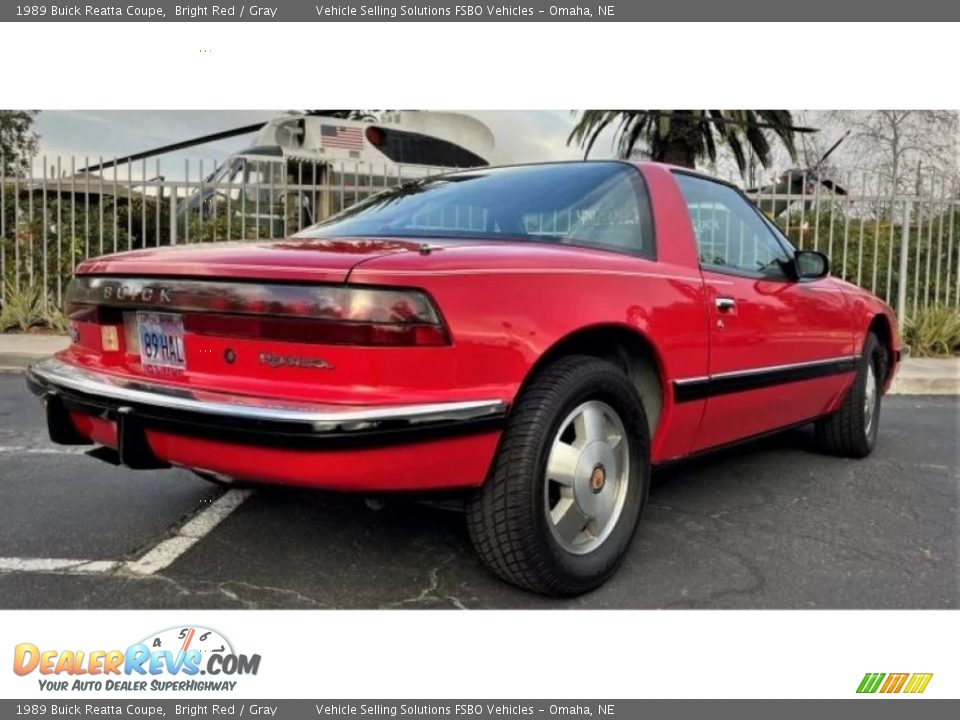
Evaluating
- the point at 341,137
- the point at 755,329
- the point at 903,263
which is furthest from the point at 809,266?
the point at 341,137

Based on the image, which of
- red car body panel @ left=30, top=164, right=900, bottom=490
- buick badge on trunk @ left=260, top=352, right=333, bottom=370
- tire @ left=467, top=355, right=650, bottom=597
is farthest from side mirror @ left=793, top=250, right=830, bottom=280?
buick badge on trunk @ left=260, top=352, right=333, bottom=370

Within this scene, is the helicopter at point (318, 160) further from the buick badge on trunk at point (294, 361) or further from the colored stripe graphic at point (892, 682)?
the colored stripe graphic at point (892, 682)

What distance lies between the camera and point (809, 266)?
3852mm

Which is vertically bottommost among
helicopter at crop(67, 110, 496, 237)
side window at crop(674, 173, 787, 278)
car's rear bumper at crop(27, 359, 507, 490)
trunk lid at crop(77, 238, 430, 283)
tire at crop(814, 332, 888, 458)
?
tire at crop(814, 332, 888, 458)

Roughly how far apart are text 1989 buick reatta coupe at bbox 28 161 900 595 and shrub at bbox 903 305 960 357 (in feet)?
24.1

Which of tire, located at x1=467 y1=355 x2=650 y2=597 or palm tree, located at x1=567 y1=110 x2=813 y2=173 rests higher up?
palm tree, located at x1=567 y1=110 x2=813 y2=173

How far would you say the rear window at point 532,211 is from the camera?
9.53ft

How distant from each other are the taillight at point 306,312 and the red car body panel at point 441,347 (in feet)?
0.09

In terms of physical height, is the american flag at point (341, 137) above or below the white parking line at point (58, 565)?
above

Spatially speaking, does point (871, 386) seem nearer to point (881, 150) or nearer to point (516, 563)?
point (516, 563)

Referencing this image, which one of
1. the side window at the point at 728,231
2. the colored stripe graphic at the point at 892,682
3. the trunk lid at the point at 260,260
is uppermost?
the side window at the point at 728,231

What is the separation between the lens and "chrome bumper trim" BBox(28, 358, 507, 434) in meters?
2.03

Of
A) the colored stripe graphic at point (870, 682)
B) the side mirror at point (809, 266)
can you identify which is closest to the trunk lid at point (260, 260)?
the colored stripe graphic at point (870, 682)

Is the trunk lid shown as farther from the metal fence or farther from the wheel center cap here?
the metal fence
